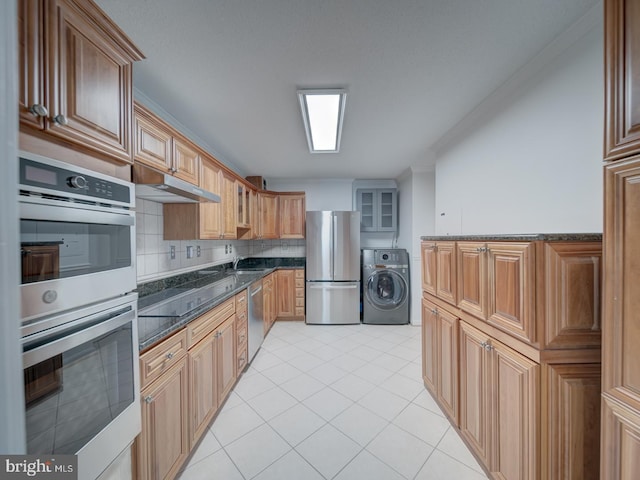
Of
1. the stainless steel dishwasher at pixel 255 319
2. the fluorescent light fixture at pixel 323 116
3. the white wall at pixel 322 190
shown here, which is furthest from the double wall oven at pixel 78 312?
the white wall at pixel 322 190

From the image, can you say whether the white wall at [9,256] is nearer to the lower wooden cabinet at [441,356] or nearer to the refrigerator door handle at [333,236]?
the lower wooden cabinet at [441,356]

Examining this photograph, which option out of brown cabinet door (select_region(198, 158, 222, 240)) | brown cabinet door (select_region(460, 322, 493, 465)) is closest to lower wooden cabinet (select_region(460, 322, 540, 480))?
brown cabinet door (select_region(460, 322, 493, 465))

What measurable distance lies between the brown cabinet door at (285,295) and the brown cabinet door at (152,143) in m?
2.55

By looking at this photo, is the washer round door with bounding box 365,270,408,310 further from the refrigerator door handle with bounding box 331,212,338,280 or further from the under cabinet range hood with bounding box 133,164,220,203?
the under cabinet range hood with bounding box 133,164,220,203

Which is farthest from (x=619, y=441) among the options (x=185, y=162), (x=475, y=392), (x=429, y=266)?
(x=185, y=162)

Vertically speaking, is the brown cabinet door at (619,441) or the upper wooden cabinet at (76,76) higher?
the upper wooden cabinet at (76,76)

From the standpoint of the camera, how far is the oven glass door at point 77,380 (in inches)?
23.9

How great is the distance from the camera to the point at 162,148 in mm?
1553

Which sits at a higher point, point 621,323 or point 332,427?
Answer: point 621,323

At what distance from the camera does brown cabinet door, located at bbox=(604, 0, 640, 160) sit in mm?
670

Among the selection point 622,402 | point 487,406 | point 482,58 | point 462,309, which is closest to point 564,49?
point 482,58

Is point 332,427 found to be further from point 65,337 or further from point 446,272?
point 65,337

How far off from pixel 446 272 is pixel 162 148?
208 cm

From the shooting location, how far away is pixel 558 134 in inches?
51.3
